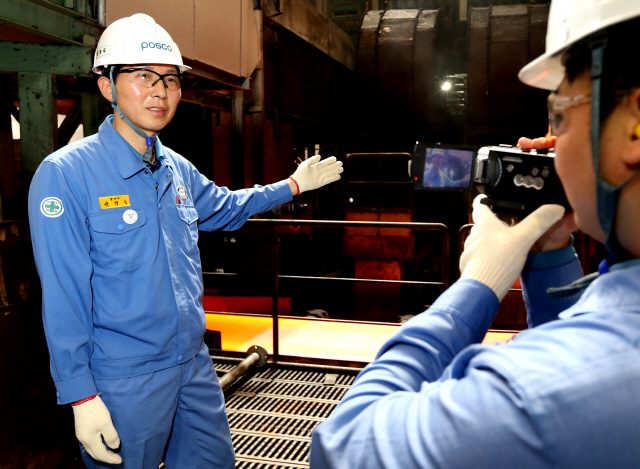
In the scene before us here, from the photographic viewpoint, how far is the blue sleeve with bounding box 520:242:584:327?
3.37 feet

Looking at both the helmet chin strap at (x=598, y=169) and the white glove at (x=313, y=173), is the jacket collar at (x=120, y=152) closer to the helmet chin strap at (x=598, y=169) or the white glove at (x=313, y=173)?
the white glove at (x=313, y=173)

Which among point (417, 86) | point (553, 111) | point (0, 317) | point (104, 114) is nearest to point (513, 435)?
point (553, 111)

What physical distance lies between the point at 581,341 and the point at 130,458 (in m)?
1.76

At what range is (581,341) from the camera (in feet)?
1.81

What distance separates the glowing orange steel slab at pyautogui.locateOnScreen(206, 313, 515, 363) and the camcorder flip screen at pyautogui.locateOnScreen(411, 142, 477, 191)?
2.62 meters

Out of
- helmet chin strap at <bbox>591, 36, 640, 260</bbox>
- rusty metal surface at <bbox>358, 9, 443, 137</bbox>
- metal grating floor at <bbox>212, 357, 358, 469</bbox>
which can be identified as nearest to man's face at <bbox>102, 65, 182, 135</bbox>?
helmet chin strap at <bbox>591, 36, 640, 260</bbox>

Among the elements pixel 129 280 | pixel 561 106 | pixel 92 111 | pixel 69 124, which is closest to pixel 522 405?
pixel 561 106

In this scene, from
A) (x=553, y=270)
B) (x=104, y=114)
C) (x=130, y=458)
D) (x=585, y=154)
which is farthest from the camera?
(x=104, y=114)

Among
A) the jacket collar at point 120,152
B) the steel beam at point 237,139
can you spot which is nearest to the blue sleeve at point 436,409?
the jacket collar at point 120,152

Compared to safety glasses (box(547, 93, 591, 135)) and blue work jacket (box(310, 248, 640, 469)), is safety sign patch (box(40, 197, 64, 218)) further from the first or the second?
safety glasses (box(547, 93, 591, 135))

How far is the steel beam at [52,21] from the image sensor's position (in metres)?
2.49

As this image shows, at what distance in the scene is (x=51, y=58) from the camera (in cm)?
294

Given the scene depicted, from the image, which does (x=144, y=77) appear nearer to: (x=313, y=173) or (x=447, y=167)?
(x=313, y=173)

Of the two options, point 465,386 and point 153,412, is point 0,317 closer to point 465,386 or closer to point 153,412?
point 153,412
